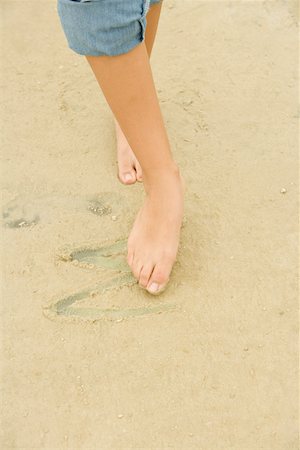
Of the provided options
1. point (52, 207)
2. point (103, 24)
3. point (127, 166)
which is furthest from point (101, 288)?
point (103, 24)

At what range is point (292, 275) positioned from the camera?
4.98 ft

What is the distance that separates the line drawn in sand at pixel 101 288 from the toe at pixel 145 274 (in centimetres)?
4

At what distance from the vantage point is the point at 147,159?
4.58 ft

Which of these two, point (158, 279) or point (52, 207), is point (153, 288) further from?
point (52, 207)

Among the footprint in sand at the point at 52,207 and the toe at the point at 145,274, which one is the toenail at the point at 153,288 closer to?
the toe at the point at 145,274

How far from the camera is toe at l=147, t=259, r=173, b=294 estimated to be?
1465mm

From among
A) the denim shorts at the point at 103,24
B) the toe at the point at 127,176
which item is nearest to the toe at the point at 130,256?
the toe at the point at 127,176

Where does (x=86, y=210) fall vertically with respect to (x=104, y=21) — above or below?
below

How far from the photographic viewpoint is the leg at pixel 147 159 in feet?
4.05

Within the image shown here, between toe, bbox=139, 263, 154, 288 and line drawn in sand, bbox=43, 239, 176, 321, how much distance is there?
4 centimetres

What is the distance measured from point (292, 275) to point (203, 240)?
0.78 ft

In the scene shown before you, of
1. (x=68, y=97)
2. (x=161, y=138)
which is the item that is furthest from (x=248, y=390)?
→ (x=68, y=97)

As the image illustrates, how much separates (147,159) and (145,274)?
27 centimetres

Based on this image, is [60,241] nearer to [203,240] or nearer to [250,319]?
[203,240]
